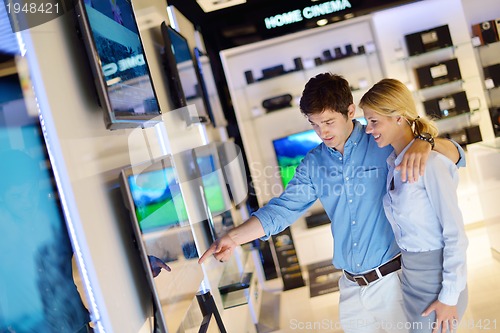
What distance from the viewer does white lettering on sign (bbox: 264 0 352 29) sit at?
701 centimetres

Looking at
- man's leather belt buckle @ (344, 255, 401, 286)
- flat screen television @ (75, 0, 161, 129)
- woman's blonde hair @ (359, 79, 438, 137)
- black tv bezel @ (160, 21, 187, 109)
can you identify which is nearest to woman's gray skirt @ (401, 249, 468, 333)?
man's leather belt buckle @ (344, 255, 401, 286)

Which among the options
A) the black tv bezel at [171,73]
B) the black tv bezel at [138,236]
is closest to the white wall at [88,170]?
the black tv bezel at [138,236]

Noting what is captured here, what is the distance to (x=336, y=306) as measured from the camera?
18.0ft

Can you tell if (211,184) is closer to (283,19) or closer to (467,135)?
(283,19)

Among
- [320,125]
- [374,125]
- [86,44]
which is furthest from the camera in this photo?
[320,125]

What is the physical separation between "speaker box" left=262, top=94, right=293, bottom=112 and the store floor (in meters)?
2.12

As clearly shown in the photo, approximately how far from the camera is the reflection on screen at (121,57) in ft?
7.63

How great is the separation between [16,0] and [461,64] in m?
6.41

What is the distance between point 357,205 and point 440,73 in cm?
500

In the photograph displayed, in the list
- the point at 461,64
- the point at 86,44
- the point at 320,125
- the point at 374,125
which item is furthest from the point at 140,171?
the point at 461,64

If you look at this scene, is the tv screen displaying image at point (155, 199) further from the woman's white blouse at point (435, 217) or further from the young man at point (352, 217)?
the woman's white blouse at point (435, 217)

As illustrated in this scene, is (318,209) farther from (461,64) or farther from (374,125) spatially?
(374,125)

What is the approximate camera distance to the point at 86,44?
86.5 inches

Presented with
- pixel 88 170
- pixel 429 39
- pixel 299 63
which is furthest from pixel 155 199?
pixel 429 39
